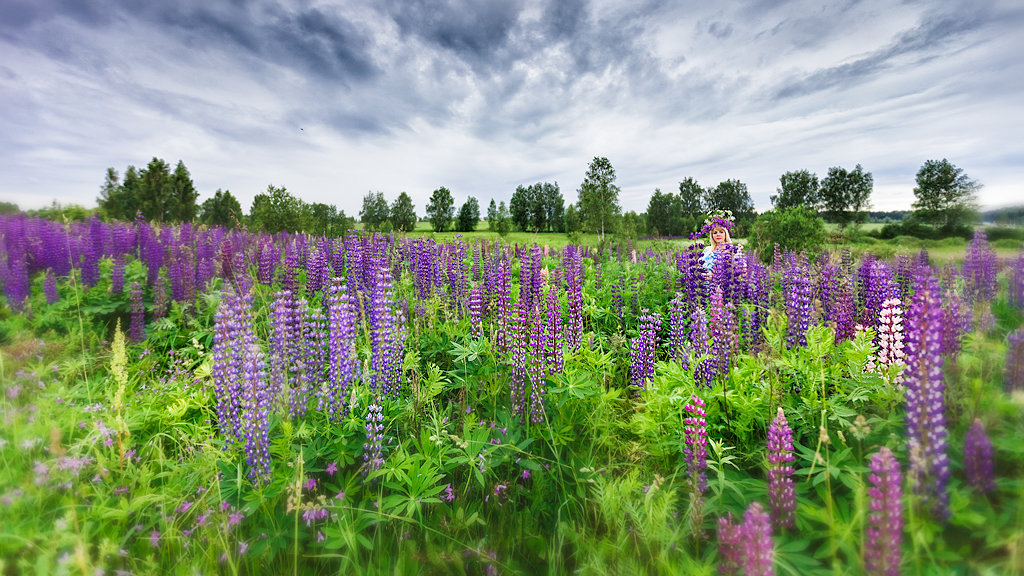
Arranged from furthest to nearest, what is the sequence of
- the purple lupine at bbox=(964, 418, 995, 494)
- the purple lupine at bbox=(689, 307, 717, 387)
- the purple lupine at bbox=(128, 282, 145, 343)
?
the purple lupine at bbox=(128, 282, 145, 343)
the purple lupine at bbox=(689, 307, 717, 387)
the purple lupine at bbox=(964, 418, 995, 494)

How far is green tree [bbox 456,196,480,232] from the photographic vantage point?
108 m

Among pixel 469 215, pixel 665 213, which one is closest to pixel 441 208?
pixel 469 215

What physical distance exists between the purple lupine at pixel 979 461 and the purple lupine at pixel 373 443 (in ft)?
10.2

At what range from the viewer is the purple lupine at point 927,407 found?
1.65 meters

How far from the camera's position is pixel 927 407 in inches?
72.3

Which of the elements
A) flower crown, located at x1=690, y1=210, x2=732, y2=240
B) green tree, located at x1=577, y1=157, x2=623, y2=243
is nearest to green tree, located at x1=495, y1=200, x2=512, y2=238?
green tree, located at x1=577, y1=157, x2=623, y2=243

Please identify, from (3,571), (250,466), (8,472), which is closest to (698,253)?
(250,466)

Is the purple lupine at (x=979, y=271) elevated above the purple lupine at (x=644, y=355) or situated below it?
above

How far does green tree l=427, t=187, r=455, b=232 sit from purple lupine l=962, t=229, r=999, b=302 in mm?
109791

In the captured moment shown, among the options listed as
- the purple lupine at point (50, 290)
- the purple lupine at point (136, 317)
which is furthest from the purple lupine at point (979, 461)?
the purple lupine at point (50, 290)

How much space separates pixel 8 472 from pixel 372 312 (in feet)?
8.62

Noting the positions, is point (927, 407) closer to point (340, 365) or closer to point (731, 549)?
point (731, 549)

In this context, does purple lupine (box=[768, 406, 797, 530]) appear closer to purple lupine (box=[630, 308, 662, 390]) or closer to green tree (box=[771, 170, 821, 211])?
purple lupine (box=[630, 308, 662, 390])

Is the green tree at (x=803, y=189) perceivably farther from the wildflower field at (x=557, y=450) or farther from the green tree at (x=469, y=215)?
the green tree at (x=469, y=215)
